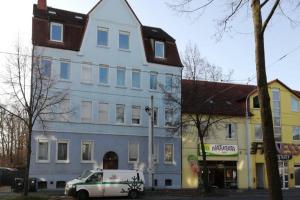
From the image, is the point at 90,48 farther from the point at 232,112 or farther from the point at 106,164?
the point at 232,112

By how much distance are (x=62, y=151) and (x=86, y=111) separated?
413 centimetres

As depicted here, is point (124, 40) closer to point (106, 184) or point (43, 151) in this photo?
point (43, 151)

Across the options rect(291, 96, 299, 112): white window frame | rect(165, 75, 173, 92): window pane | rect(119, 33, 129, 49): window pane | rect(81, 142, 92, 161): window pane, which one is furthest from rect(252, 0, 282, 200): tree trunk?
rect(291, 96, 299, 112): white window frame

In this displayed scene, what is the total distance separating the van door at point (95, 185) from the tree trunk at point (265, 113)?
22242mm

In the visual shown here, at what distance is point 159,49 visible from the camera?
151 ft

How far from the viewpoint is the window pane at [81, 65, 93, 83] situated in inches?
1630

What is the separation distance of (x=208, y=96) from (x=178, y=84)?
181 inches

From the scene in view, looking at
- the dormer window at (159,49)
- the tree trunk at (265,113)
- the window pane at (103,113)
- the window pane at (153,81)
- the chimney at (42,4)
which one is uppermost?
the chimney at (42,4)

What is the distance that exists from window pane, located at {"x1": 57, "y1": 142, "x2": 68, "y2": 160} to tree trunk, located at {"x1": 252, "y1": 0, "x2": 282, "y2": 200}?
3220cm

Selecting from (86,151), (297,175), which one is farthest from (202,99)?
(297,175)

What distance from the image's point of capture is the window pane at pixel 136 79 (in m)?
43.8

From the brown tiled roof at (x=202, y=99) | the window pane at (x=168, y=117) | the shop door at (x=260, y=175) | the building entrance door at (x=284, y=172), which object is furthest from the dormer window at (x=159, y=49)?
the building entrance door at (x=284, y=172)

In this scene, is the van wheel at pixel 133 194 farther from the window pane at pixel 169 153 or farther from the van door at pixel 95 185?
the window pane at pixel 169 153

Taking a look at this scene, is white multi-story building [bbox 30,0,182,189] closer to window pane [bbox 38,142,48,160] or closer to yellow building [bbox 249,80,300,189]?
window pane [bbox 38,142,48,160]
